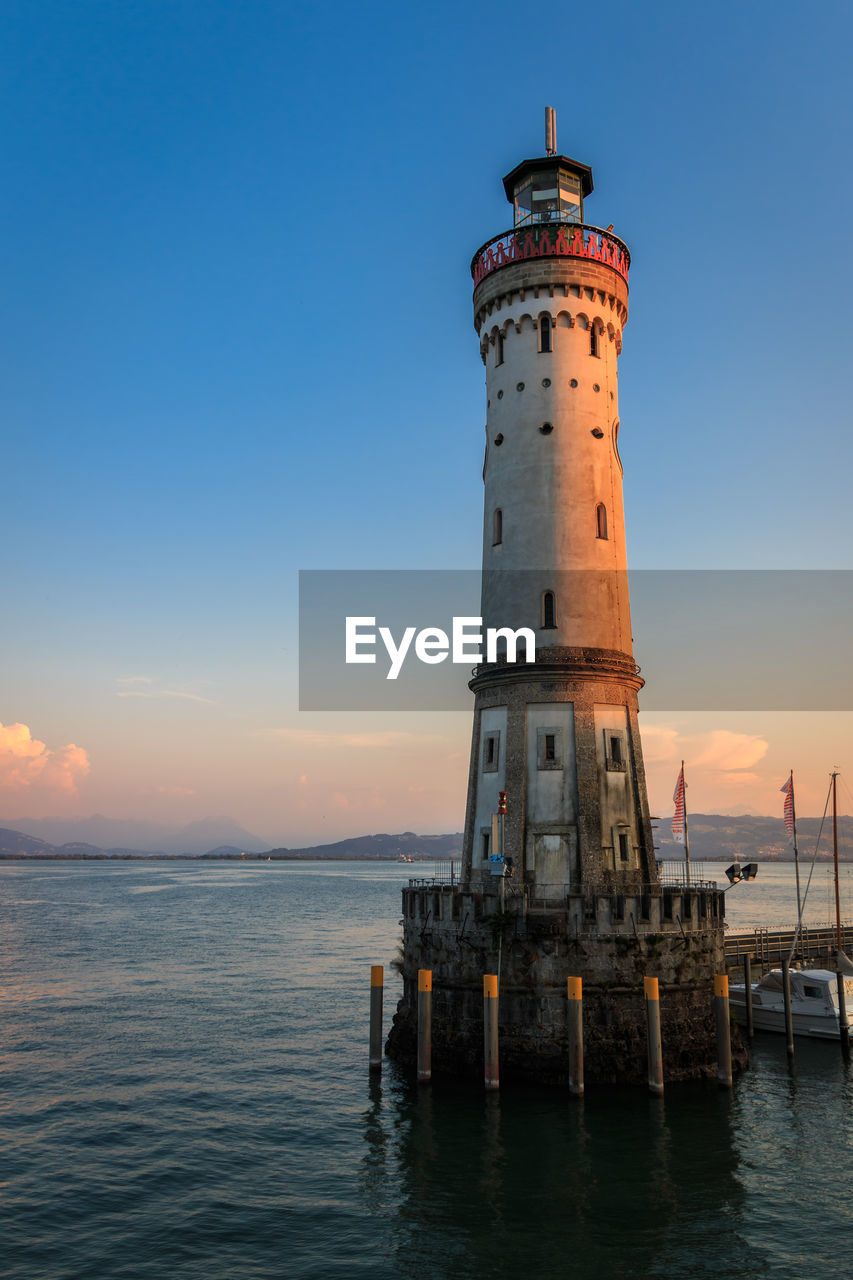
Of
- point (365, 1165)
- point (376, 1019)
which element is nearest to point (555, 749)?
point (376, 1019)

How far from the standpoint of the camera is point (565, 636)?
39281 mm

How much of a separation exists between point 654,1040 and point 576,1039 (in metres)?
2.64

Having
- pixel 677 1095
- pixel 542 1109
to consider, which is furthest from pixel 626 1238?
pixel 677 1095

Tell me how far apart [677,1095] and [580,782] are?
1145 cm

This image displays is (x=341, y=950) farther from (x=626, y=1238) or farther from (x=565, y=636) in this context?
(x=626, y=1238)

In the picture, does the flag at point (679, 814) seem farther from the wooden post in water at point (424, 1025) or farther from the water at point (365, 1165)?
the wooden post in water at point (424, 1025)

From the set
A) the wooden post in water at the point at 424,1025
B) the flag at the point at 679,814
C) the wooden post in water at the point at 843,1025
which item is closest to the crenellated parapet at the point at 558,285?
the flag at the point at 679,814

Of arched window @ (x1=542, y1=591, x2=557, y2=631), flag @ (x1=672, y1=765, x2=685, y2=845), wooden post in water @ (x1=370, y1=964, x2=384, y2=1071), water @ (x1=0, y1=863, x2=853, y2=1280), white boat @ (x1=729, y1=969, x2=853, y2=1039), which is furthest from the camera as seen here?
flag @ (x1=672, y1=765, x2=685, y2=845)

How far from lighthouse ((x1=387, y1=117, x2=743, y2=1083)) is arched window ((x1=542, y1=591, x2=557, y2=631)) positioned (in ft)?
0.29

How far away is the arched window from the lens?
39469mm

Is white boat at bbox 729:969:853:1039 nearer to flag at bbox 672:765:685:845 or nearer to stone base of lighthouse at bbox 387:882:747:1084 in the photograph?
flag at bbox 672:765:685:845

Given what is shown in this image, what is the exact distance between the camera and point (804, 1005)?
141ft

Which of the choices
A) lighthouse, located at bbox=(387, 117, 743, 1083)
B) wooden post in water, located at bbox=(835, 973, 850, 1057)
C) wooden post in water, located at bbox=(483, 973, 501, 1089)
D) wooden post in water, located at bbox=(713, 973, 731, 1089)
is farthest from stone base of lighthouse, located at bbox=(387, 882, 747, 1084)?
wooden post in water, located at bbox=(835, 973, 850, 1057)

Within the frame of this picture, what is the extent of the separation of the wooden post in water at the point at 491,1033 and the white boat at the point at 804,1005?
17684 mm
